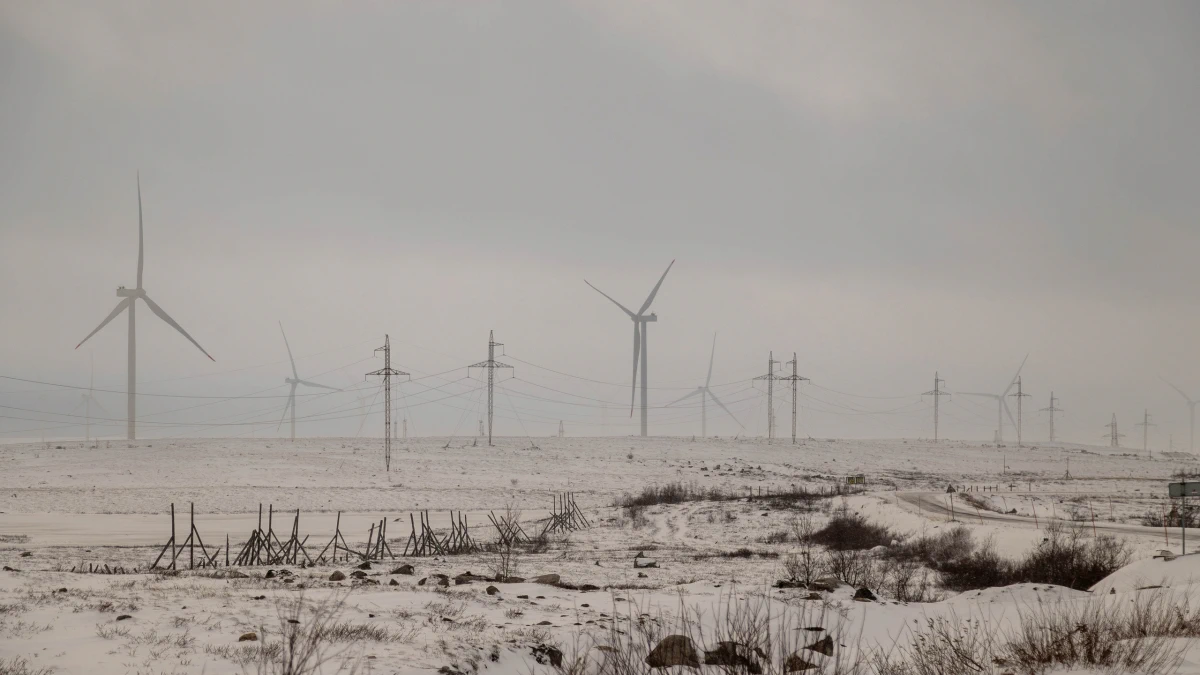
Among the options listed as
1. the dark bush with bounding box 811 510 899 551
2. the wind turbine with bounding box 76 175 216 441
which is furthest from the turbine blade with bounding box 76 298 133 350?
the dark bush with bounding box 811 510 899 551

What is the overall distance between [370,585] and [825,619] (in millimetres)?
11325

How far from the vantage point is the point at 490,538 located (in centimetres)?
4731

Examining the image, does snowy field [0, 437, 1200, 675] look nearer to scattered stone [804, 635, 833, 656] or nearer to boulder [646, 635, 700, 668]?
scattered stone [804, 635, 833, 656]

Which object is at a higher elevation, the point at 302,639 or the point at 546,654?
the point at 302,639

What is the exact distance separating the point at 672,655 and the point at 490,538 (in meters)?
37.5

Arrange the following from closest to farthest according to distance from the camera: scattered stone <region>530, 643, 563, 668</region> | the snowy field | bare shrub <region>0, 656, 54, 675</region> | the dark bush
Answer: bare shrub <region>0, 656, 54, 675</region> → scattered stone <region>530, 643, 563, 668</region> → the snowy field → the dark bush

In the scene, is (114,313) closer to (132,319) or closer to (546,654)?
(132,319)

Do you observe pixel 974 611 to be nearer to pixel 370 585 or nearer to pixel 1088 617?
pixel 1088 617

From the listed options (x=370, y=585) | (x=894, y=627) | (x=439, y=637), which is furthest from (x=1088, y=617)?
(x=370, y=585)

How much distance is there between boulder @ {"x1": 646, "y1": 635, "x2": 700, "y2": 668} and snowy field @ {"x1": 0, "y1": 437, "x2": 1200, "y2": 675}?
48 centimetres

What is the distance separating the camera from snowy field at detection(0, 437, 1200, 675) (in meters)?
14.6

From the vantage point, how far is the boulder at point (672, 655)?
10508 mm

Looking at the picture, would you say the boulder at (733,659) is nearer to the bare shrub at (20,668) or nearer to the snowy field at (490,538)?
the snowy field at (490,538)

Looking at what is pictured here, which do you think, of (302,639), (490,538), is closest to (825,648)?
(302,639)
